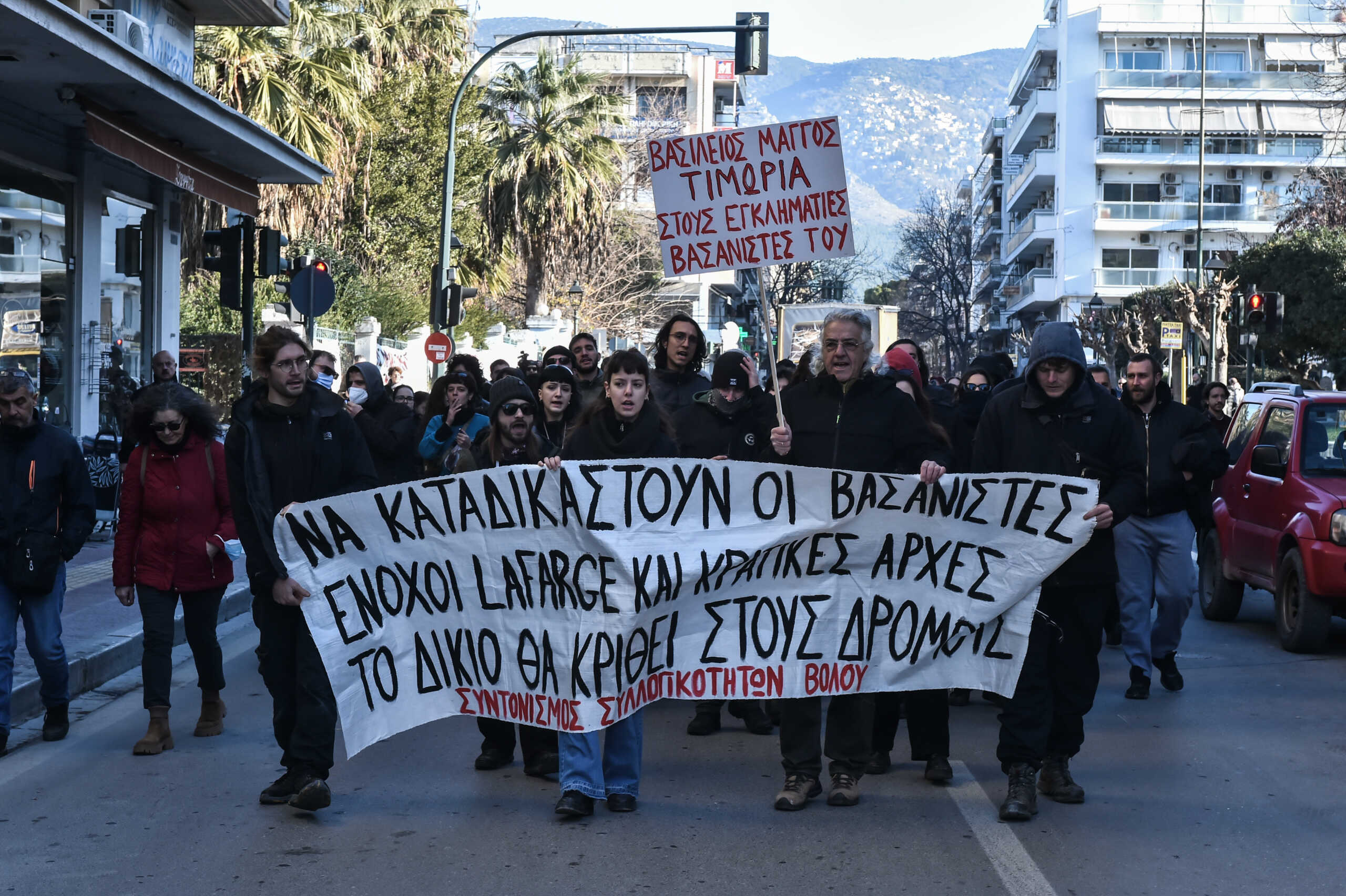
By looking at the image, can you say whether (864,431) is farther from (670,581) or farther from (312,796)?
(312,796)

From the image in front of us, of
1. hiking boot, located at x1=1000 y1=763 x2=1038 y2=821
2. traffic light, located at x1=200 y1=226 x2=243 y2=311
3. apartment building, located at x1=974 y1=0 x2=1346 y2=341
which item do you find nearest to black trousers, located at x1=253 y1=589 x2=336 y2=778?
hiking boot, located at x1=1000 y1=763 x2=1038 y2=821

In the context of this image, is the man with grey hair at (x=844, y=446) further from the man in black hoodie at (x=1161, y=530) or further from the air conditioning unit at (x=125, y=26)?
the air conditioning unit at (x=125, y=26)

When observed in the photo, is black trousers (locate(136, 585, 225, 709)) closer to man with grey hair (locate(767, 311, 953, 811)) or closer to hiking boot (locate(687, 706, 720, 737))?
hiking boot (locate(687, 706, 720, 737))

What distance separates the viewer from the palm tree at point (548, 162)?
37875 mm

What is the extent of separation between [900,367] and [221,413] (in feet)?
55.8

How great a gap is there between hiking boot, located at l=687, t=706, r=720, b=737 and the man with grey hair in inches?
57.8

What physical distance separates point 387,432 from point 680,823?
15.0 ft

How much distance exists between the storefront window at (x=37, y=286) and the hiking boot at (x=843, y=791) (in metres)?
10.8

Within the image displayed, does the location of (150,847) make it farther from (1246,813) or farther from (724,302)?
(724,302)

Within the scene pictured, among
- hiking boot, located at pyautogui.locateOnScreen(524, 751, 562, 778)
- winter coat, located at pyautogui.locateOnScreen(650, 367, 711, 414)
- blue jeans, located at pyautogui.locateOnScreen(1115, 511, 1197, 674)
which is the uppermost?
winter coat, located at pyautogui.locateOnScreen(650, 367, 711, 414)

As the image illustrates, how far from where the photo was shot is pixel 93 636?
964 cm

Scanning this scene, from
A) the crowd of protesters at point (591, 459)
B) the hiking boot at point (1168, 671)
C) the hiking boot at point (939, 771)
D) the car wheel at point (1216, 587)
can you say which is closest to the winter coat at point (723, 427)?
the crowd of protesters at point (591, 459)

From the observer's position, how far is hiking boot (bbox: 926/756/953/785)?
660cm

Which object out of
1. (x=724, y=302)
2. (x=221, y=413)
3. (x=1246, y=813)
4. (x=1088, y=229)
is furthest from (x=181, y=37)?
(x=724, y=302)
